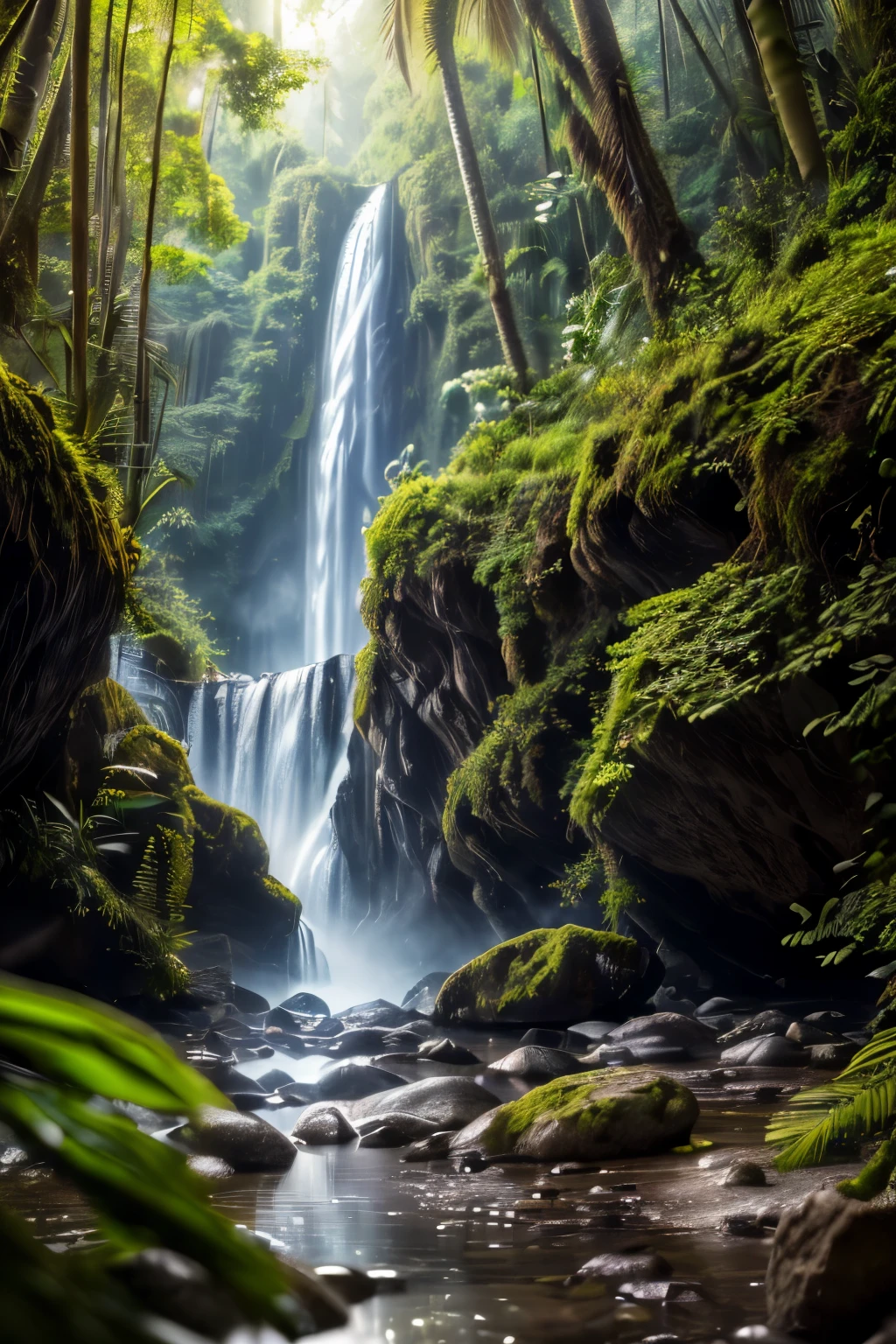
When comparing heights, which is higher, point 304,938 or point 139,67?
point 139,67

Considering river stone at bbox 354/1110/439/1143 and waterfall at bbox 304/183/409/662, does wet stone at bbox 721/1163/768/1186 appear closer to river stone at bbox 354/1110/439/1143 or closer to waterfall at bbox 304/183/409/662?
river stone at bbox 354/1110/439/1143

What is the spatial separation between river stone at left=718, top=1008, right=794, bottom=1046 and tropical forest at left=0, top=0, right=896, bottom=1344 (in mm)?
90

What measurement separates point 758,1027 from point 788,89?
8.69 metres

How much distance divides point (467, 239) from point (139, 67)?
1244 cm

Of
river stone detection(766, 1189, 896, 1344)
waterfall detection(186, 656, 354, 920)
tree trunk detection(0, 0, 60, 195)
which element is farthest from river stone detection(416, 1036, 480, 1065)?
waterfall detection(186, 656, 354, 920)

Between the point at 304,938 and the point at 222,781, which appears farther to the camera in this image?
the point at 222,781

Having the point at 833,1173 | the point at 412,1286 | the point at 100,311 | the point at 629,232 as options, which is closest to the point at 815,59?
the point at 629,232

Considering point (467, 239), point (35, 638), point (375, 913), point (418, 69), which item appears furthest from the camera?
point (467, 239)

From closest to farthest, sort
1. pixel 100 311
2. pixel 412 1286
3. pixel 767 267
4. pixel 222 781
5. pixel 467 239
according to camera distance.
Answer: pixel 412 1286 → pixel 767 267 → pixel 100 311 → pixel 222 781 → pixel 467 239

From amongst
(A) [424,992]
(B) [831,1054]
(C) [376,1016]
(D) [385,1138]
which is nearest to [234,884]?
(A) [424,992]

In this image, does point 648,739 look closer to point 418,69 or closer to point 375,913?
point 375,913

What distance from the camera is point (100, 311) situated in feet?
36.7

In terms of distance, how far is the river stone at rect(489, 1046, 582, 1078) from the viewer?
7172 millimetres

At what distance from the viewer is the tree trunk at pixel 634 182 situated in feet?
32.7
